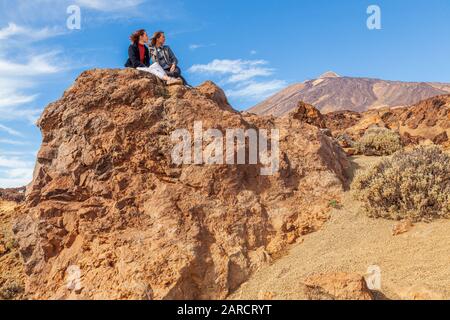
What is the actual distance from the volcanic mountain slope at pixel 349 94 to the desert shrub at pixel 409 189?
134992mm

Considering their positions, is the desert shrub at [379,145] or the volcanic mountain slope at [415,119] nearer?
the desert shrub at [379,145]

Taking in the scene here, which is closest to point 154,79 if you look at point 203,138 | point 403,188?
point 203,138

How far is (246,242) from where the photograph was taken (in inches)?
250

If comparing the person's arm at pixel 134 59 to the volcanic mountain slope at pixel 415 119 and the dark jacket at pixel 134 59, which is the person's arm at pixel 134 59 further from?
the volcanic mountain slope at pixel 415 119

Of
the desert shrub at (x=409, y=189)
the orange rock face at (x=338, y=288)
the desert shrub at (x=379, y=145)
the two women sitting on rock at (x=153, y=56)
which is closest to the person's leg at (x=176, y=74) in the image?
the two women sitting on rock at (x=153, y=56)

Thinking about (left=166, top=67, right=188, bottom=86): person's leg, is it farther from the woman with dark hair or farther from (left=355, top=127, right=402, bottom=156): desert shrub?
(left=355, top=127, right=402, bottom=156): desert shrub

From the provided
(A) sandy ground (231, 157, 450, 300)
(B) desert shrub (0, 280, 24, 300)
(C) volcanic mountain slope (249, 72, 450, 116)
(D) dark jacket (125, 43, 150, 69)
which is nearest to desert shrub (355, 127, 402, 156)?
(A) sandy ground (231, 157, 450, 300)

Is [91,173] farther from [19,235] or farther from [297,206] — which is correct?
[297,206]

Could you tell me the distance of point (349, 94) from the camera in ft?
549

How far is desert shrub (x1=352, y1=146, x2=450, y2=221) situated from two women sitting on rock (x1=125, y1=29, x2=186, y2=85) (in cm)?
335

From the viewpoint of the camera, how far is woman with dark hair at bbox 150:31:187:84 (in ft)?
26.6

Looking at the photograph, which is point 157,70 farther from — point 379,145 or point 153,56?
point 379,145

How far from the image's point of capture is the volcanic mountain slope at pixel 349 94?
150m

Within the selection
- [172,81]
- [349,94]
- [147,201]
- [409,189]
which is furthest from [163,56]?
[349,94]
